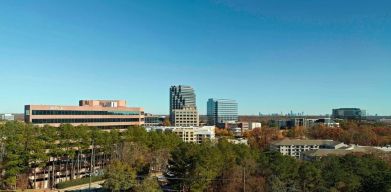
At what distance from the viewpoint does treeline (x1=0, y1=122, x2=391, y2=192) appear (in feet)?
156

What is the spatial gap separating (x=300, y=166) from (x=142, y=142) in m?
29.2

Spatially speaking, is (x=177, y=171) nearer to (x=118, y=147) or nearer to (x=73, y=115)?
(x=118, y=147)

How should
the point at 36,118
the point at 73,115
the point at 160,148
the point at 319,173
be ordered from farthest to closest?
1. the point at 73,115
2. the point at 36,118
3. the point at 160,148
4. the point at 319,173

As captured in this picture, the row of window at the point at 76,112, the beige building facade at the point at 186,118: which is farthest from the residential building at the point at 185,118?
the row of window at the point at 76,112

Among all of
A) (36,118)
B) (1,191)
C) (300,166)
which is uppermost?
(36,118)

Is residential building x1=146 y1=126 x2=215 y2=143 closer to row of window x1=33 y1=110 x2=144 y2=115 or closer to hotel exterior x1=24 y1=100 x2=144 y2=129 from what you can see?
hotel exterior x1=24 y1=100 x2=144 y2=129

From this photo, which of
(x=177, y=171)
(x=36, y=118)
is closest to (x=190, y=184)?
(x=177, y=171)

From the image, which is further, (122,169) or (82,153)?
(82,153)

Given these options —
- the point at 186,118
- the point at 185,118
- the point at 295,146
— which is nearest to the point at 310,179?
the point at 295,146

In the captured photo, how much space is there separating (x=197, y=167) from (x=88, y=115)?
44.3m

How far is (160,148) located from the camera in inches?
2714

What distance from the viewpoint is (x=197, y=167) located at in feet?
164

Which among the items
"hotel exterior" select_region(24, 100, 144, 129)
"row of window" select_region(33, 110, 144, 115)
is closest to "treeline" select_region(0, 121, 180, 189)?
"hotel exterior" select_region(24, 100, 144, 129)

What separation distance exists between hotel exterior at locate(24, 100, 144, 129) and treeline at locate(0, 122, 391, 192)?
11408 millimetres
